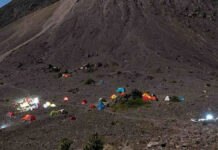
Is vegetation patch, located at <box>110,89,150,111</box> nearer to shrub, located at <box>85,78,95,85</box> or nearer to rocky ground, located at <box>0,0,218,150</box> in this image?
rocky ground, located at <box>0,0,218,150</box>

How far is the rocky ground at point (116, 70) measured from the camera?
13930 mm

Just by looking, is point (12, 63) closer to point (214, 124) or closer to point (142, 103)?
point (142, 103)

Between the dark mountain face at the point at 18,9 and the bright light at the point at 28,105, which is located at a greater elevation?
the dark mountain face at the point at 18,9

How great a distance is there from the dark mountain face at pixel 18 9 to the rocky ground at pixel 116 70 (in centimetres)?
1556

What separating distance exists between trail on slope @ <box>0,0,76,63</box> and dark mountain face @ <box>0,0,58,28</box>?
20.4m

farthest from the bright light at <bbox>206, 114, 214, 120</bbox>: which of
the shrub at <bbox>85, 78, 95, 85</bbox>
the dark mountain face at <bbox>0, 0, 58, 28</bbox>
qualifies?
the dark mountain face at <bbox>0, 0, 58, 28</bbox>

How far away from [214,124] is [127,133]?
4.75m

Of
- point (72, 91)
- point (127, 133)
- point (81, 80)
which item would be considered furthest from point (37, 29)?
point (127, 133)

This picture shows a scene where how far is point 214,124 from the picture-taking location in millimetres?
14141

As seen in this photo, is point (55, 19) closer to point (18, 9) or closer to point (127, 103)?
point (18, 9)

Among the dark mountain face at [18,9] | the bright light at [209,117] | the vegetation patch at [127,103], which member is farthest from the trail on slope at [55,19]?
the bright light at [209,117]

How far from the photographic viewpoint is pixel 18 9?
81.3 meters

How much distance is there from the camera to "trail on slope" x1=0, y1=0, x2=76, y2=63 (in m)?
47.1

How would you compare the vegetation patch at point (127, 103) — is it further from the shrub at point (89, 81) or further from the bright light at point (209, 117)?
the shrub at point (89, 81)
